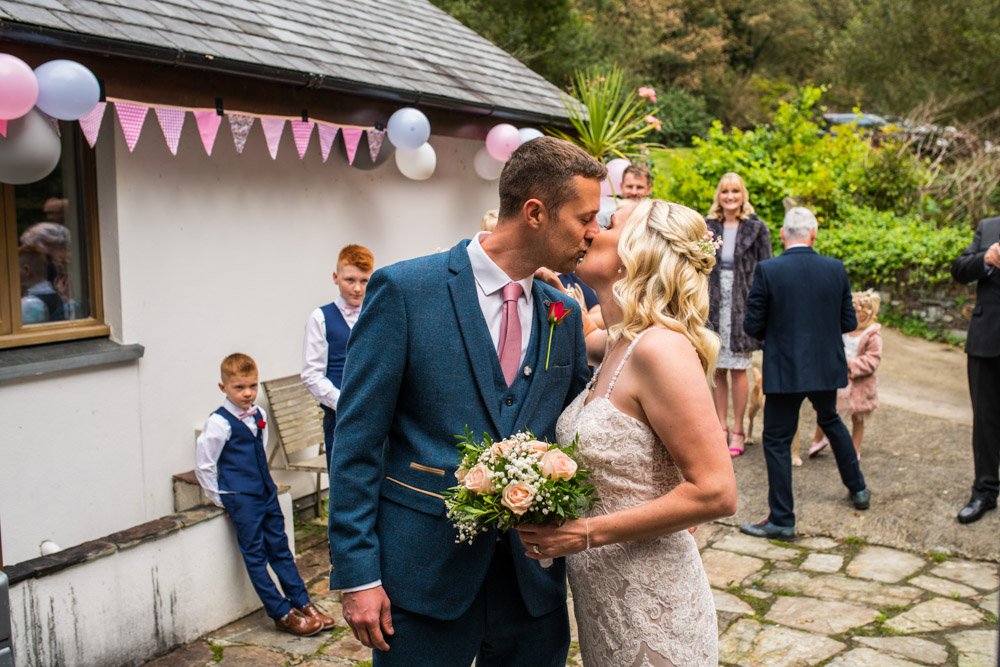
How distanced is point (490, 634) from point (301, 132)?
496 centimetres

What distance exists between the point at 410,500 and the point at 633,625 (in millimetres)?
738

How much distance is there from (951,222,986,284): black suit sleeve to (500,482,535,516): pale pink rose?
5187 millimetres

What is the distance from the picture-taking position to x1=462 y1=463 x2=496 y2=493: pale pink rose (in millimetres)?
2273

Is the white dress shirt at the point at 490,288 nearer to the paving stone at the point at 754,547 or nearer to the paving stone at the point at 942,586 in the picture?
the paving stone at the point at 942,586

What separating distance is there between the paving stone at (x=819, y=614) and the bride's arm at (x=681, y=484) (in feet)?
10.0

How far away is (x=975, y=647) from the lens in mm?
4855

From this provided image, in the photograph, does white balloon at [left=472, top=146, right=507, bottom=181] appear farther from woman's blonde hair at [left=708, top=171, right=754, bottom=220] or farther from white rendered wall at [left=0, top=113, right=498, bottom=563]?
woman's blonde hair at [left=708, top=171, right=754, bottom=220]

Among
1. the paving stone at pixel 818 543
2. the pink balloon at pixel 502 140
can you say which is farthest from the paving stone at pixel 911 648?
the pink balloon at pixel 502 140

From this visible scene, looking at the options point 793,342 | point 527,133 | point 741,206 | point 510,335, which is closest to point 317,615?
point 510,335

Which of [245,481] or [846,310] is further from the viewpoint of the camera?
[846,310]

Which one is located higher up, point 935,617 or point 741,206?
point 741,206

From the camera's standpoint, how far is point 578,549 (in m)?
2.45

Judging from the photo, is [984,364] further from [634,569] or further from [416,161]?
[634,569]

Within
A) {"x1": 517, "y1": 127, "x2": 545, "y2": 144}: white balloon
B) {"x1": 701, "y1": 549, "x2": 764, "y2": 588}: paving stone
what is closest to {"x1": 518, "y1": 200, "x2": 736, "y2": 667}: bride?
{"x1": 701, "y1": 549, "x2": 764, "y2": 588}: paving stone
